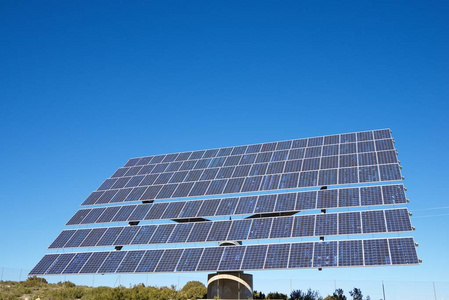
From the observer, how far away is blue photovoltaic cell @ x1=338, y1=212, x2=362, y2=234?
25.3m

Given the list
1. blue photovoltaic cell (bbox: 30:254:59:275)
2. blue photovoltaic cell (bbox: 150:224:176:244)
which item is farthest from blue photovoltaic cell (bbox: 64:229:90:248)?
blue photovoltaic cell (bbox: 150:224:176:244)

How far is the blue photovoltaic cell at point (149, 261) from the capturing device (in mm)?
27938

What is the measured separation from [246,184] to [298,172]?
392cm

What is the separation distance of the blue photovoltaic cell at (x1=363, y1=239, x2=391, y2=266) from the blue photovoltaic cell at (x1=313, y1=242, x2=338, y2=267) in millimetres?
1673

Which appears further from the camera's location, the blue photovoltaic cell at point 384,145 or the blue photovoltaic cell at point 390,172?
the blue photovoltaic cell at point 384,145

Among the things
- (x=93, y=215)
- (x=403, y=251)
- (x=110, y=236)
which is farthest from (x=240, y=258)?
(x=93, y=215)

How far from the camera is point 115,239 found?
104 feet

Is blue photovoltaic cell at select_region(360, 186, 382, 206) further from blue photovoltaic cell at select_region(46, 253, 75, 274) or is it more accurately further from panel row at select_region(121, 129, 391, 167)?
blue photovoltaic cell at select_region(46, 253, 75, 274)

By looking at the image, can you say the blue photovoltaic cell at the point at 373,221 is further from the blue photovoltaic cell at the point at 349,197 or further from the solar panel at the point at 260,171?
the solar panel at the point at 260,171

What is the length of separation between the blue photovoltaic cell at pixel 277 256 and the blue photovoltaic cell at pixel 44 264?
16.3 metres

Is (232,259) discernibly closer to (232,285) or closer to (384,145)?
(232,285)

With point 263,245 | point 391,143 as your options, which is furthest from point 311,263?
point 391,143

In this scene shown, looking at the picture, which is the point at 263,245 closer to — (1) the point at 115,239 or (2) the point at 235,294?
(2) the point at 235,294

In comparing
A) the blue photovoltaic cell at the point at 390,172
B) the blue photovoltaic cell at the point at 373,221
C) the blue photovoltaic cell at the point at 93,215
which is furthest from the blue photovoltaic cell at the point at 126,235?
the blue photovoltaic cell at the point at 390,172
